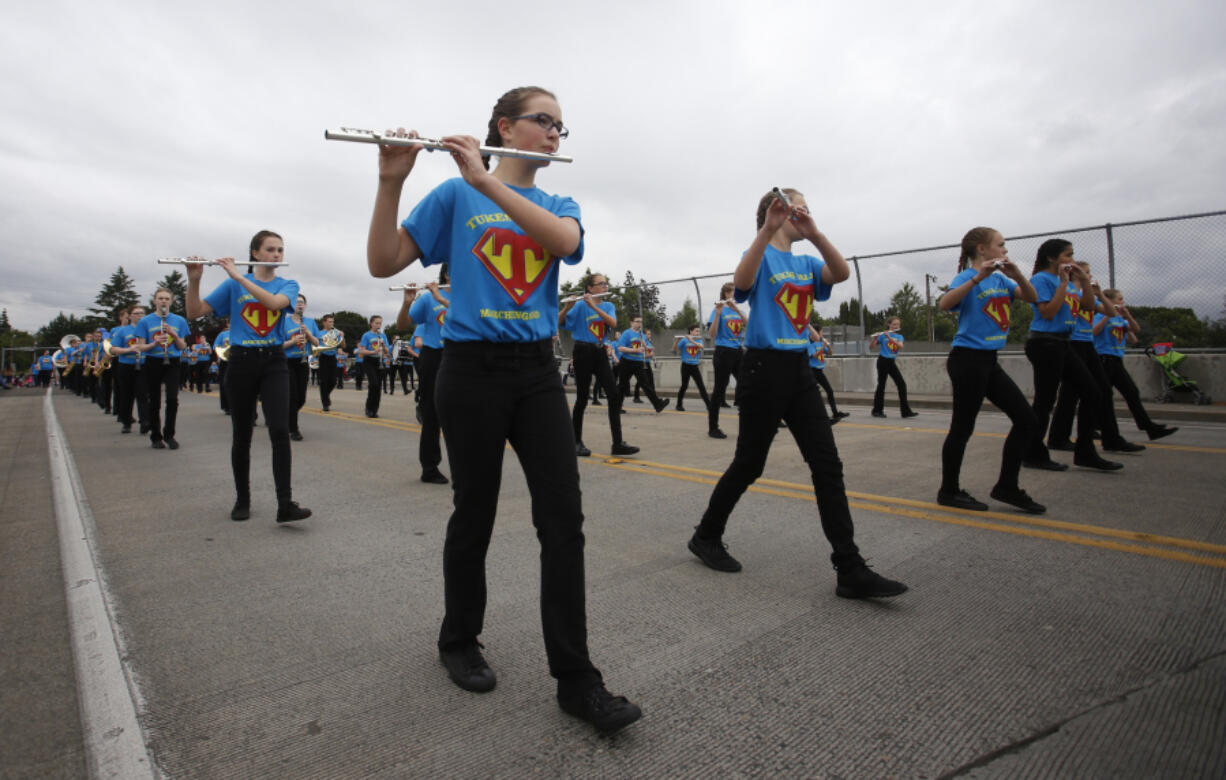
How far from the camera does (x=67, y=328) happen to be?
12938 centimetres

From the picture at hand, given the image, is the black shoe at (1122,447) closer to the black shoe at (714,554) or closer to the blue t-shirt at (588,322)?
the blue t-shirt at (588,322)

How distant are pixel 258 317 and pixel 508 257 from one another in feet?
11.5

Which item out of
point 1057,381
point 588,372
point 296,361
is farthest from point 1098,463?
point 296,361

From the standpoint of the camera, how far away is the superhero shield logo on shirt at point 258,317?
4957 mm

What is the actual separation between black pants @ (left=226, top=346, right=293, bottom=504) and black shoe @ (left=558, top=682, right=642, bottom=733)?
3.42 metres

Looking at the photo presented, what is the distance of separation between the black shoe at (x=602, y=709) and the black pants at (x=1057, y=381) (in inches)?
221

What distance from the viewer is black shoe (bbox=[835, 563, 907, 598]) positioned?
309 cm

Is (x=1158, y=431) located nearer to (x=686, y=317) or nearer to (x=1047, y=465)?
(x=1047, y=465)

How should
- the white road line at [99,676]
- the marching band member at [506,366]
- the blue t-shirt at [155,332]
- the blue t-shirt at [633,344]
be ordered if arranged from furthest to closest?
the blue t-shirt at [633,344]
the blue t-shirt at [155,332]
the marching band member at [506,366]
the white road line at [99,676]

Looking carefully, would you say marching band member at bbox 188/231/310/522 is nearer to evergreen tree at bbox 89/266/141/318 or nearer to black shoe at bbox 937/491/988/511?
black shoe at bbox 937/491/988/511

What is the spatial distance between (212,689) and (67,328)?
164 m

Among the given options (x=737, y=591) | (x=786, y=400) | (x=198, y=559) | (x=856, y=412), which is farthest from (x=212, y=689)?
(x=856, y=412)

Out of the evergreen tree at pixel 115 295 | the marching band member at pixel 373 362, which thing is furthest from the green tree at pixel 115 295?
the marching band member at pixel 373 362

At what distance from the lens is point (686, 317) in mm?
19359
